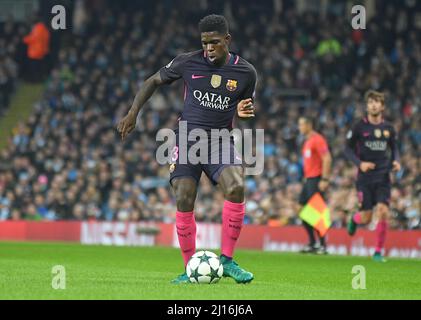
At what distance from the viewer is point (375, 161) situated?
17.0 meters

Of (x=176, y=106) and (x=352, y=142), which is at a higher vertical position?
(x=176, y=106)

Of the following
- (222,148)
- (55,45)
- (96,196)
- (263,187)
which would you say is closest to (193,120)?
(222,148)

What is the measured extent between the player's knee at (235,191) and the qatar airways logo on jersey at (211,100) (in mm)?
844

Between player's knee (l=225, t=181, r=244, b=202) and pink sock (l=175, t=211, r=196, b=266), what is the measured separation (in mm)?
463

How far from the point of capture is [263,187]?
2453 cm

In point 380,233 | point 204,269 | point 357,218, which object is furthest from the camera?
point 357,218

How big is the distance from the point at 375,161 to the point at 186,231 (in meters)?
6.84

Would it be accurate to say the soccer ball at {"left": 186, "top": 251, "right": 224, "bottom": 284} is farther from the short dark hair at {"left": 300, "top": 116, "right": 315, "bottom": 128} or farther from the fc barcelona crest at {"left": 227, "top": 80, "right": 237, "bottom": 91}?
the short dark hair at {"left": 300, "top": 116, "right": 315, "bottom": 128}

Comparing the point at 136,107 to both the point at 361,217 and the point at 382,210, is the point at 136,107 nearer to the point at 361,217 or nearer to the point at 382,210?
the point at 382,210

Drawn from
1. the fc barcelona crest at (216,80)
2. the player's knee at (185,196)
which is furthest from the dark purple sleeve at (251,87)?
the player's knee at (185,196)

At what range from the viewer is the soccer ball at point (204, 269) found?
10281 millimetres

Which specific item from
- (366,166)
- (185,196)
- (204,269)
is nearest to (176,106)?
(366,166)

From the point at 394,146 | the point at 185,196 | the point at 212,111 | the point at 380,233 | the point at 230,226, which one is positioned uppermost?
the point at 212,111

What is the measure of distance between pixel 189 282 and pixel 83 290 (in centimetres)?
138
